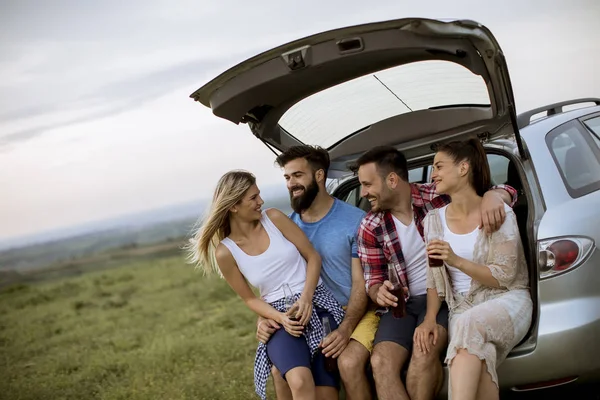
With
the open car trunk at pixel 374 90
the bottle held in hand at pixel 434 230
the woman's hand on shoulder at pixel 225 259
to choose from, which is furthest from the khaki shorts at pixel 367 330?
the open car trunk at pixel 374 90

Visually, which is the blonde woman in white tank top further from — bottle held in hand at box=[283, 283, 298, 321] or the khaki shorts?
the khaki shorts

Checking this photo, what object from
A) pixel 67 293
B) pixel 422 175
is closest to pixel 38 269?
pixel 67 293

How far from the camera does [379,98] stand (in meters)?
4.34

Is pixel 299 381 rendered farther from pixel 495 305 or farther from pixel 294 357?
pixel 495 305

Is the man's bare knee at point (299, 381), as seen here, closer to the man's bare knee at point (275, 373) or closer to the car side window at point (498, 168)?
the man's bare knee at point (275, 373)

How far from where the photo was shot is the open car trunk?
3.44 m

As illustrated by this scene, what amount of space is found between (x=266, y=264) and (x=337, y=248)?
16.4 inches

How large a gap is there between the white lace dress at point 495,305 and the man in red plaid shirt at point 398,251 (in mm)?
91

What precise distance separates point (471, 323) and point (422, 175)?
1.85 m

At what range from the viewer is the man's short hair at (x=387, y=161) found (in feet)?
13.2

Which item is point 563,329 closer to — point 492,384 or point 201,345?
point 492,384

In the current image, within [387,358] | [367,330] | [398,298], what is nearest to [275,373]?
[367,330]

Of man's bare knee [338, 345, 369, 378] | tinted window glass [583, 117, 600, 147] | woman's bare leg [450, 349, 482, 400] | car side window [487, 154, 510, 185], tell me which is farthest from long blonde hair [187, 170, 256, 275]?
tinted window glass [583, 117, 600, 147]

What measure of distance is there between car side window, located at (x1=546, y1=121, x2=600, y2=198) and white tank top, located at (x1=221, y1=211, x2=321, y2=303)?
1428 millimetres
